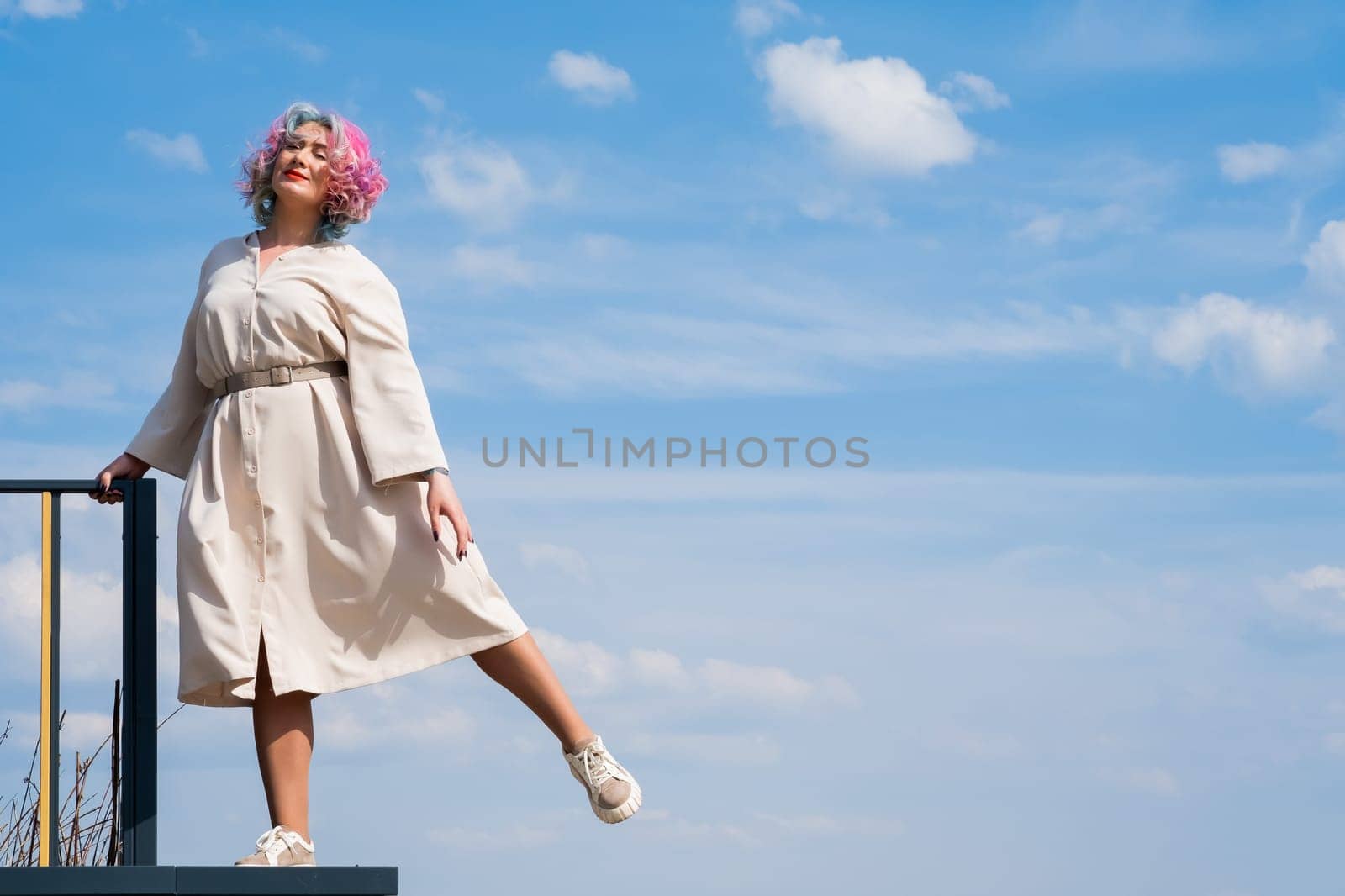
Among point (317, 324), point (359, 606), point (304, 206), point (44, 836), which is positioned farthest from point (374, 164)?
point (44, 836)

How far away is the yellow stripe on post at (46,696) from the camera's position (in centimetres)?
376

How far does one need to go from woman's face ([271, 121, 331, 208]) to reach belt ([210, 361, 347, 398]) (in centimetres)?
40

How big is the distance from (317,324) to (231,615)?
67 cm

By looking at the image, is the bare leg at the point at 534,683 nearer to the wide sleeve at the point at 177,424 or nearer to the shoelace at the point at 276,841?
the shoelace at the point at 276,841

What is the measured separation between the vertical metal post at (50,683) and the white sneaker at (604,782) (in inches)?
48.8

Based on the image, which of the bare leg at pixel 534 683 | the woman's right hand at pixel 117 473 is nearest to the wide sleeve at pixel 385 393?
the bare leg at pixel 534 683

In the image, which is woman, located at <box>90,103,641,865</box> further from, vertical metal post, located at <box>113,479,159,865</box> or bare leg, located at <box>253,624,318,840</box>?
vertical metal post, located at <box>113,479,159,865</box>

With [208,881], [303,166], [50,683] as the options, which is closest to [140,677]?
[50,683]

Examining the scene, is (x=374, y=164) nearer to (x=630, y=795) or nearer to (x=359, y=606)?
(x=359, y=606)

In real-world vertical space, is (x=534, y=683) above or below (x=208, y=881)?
above

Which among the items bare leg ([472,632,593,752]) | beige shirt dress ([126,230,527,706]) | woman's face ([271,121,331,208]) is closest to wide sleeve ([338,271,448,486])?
beige shirt dress ([126,230,527,706])

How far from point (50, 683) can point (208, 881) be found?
88 centimetres

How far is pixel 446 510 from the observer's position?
11.5 feet

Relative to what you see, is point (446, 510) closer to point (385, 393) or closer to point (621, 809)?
point (385, 393)
